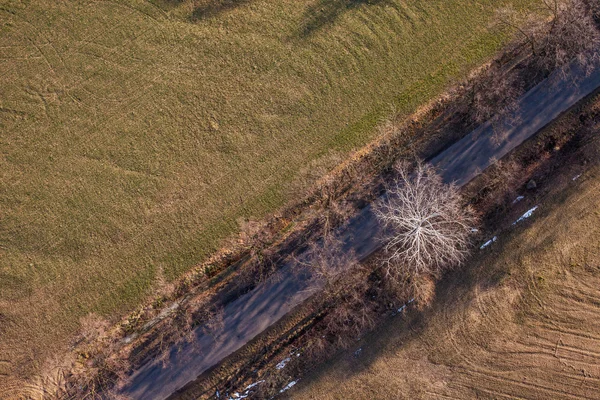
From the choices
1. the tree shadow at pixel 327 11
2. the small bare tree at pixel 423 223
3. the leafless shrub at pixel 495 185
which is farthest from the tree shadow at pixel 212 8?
the leafless shrub at pixel 495 185

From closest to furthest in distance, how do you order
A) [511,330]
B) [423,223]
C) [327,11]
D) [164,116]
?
[423,223]
[511,330]
[164,116]
[327,11]

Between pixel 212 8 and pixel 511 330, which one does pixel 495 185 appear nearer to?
pixel 511 330

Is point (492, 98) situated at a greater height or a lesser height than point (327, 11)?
lesser

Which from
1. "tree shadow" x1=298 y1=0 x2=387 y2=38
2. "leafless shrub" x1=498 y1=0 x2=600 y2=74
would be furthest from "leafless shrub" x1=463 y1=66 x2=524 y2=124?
"tree shadow" x1=298 y1=0 x2=387 y2=38

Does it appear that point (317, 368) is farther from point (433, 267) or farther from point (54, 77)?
point (54, 77)

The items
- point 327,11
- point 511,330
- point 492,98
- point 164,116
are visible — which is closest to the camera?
point 511,330

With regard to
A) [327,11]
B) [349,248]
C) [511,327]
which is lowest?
[511,327]


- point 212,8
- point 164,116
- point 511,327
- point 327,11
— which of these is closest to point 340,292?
point 511,327

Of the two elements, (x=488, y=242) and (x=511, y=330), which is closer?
(x=511, y=330)
